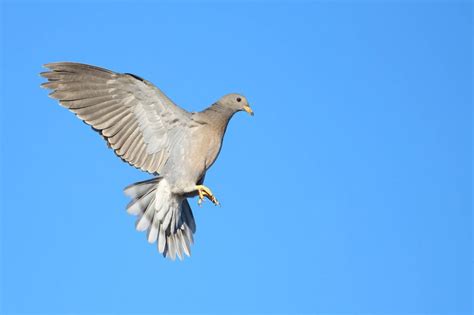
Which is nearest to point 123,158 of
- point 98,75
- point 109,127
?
point 109,127

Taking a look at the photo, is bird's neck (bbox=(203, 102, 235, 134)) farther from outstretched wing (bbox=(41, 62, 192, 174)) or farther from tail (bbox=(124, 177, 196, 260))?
tail (bbox=(124, 177, 196, 260))

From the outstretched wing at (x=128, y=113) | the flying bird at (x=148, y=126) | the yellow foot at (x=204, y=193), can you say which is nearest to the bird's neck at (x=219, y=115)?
the flying bird at (x=148, y=126)

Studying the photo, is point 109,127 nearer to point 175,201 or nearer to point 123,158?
point 123,158

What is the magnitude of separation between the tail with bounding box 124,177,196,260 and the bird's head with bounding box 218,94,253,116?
1.28 m

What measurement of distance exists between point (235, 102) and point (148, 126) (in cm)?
117

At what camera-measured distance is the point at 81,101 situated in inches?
452

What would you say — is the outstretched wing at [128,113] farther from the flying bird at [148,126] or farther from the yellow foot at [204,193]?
the yellow foot at [204,193]

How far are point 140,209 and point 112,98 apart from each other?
1480 millimetres

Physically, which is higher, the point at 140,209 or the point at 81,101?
the point at 81,101

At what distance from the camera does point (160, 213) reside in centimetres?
1160

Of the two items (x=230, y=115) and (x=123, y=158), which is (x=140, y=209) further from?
(x=230, y=115)

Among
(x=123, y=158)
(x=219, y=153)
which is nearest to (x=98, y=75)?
(x=123, y=158)

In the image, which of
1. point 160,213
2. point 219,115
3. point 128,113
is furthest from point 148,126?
point 160,213

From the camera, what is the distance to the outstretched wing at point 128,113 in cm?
1140
